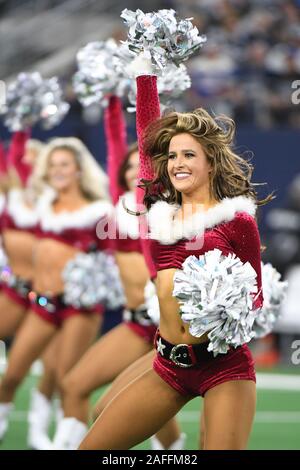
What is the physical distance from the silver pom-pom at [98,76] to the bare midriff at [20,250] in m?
1.89

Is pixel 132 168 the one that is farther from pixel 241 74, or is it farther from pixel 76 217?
pixel 241 74

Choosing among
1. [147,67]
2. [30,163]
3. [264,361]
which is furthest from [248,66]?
[147,67]

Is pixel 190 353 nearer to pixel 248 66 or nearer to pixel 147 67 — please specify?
pixel 147 67

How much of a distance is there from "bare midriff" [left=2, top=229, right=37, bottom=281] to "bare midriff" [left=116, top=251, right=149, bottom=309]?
1570 millimetres

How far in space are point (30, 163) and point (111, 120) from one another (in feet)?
8.34

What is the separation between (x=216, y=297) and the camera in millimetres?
3781

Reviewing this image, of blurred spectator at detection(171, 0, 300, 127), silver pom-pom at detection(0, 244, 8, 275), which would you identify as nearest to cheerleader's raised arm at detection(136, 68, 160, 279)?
silver pom-pom at detection(0, 244, 8, 275)

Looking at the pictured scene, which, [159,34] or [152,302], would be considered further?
[152,302]

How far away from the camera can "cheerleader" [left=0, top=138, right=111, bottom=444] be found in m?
6.43

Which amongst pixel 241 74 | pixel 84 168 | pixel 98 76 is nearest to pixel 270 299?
pixel 98 76

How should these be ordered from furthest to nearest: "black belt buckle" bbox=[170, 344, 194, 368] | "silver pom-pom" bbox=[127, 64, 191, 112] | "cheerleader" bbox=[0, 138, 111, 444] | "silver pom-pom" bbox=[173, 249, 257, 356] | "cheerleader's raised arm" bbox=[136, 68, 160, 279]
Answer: "cheerleader" bbox=[0, 138, 111, 444] < "silver pom-pom" bbox=[127, 64, 191, 112] < "cheerleader's raised arm" bbox=[136, 68, 160, 279] < "black belt buckle" bbox=[170, 344, 194, 368] < "silver pom-pom" bbox=[173, 249, 257, 356]

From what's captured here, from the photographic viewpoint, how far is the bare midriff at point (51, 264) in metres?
6.70

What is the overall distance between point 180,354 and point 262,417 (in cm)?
419

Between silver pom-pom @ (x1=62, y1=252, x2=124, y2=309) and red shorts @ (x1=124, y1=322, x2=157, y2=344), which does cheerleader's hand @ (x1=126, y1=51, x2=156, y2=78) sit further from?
silver pom-pom @ (x1=62, y1=252, x2=124, y2=309)
